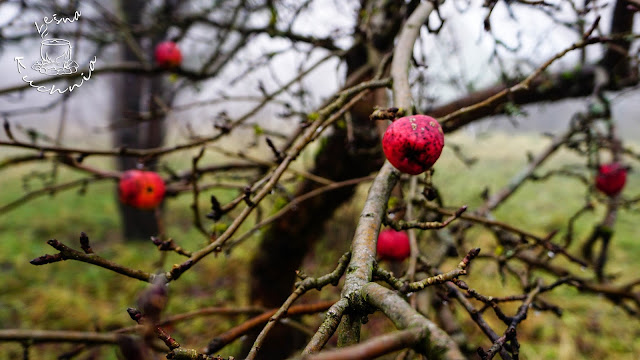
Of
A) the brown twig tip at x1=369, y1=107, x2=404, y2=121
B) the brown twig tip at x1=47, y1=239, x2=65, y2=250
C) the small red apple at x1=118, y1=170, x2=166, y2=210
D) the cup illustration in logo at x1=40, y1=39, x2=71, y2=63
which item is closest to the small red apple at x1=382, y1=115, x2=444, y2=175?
the brown twig tip at x1=369, y1=107, x2=404, y2=121

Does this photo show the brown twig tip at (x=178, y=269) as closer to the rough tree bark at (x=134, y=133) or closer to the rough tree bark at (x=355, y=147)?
the rough tree bark at (x=355, y=147)

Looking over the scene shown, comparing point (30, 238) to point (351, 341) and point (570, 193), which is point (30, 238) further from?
point (570, 193)

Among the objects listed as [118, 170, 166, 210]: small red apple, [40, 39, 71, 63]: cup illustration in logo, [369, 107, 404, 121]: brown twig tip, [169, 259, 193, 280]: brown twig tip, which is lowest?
[169, 259, 193, 280]: brown twig tip

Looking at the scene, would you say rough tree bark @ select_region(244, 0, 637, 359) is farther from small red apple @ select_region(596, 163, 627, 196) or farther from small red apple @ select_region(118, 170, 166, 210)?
small red apple @ select_region(118, 170, 166, 210)

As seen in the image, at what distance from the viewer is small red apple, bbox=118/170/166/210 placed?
5.91 feet

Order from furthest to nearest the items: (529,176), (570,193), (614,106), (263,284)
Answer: (570,193)
(263,284)
(529,176)
(614,106)

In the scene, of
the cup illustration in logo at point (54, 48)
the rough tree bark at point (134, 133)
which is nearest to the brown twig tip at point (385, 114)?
the cup illustration in logo at point (54, 48)

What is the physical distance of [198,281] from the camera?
5.12 meters

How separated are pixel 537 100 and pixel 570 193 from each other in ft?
26.4

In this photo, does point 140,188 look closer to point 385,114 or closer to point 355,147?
point 355,147

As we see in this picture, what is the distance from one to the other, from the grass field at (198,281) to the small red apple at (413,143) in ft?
5.61

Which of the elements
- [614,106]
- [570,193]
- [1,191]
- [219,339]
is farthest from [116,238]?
[570,193]

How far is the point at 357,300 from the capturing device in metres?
0.57

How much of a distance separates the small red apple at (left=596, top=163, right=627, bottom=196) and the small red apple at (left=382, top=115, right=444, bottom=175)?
1714 millimetres
